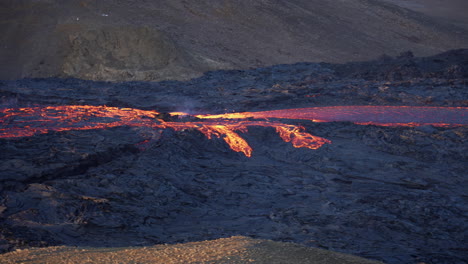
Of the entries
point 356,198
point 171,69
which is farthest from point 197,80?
point 356,198

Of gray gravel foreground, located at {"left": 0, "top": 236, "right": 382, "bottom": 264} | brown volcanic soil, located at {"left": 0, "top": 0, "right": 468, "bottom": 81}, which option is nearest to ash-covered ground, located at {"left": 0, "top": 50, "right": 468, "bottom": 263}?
gray gravel foreground, located at {"left": 0, "top": 236, "right": 382, "bottom": 264}

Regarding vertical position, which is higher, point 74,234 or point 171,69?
point 171,69

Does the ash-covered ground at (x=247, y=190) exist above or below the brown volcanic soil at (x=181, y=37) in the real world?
below

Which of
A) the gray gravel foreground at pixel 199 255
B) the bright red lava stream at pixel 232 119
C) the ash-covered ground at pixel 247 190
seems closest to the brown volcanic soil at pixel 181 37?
the bright red lava stream at pixel 232 119

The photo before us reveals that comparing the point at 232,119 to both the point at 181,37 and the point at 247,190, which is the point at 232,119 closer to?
the point at 247,190

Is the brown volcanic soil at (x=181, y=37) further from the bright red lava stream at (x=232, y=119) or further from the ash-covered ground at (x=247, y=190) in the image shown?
the ash-covered ground at (x=247, y=190)

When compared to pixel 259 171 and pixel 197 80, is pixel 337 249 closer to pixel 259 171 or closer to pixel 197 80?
pixel 259 171

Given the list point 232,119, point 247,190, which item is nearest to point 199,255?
point 247,190
